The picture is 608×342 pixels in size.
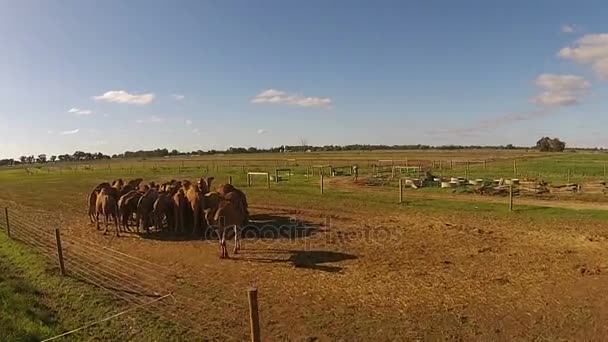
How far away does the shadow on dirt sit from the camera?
663 inches

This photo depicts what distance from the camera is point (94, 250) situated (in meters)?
15.6

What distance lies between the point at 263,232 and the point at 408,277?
752 centimetres

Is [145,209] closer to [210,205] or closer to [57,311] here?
[210,205]

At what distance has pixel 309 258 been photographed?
13.4m

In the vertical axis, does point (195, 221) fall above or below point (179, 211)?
below

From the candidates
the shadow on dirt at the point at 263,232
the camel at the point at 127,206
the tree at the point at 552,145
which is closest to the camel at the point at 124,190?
the camel at the point at 127,206

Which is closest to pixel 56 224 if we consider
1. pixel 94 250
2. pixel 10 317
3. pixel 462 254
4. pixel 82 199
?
pixel 94 250

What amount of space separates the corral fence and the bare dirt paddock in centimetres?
9

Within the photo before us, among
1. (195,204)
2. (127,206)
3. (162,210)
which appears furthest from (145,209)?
(195,204)

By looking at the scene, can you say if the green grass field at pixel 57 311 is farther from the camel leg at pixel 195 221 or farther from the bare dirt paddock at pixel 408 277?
the camel leg at pixel 195 221

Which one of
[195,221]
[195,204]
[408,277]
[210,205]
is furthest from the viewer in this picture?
[195,204]

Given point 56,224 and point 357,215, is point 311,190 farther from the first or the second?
point 56,224

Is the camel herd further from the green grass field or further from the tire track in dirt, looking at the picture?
the tire track in dirt

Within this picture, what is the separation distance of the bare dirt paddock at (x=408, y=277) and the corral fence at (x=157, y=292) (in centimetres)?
9
